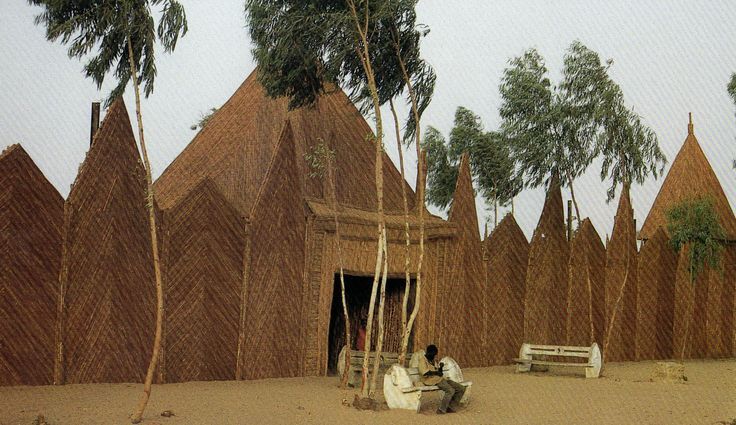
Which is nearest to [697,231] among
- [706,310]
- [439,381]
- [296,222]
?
[706,310]

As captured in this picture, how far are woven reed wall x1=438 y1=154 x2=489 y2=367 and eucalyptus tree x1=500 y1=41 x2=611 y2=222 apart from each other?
2.57 metres

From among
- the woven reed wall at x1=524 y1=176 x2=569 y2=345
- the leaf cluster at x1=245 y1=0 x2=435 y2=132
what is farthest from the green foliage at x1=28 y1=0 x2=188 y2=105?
the woven reed wall at x1=524 y1=176 x2=569 y2=345

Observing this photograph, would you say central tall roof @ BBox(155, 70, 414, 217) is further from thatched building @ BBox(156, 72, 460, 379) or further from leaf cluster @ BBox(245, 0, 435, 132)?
leaf cluster @ BBox(245, 0, 435, 132)

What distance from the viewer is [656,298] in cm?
1734

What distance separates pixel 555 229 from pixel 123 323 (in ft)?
28.8

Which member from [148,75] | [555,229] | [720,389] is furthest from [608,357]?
[148,75]

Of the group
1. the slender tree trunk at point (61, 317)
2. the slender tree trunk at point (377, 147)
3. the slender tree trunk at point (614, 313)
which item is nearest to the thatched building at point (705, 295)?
the slender tree trunk at point (614, 313)

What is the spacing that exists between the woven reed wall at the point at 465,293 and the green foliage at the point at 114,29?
6.78 meters

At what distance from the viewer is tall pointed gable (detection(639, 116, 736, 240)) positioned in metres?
19.9

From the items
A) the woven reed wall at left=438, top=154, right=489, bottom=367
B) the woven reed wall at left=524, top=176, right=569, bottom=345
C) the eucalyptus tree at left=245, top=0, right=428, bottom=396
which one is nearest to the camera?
the eucalyptus tree at left=245, top=0, right=428, bottom=396

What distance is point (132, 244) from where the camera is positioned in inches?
413

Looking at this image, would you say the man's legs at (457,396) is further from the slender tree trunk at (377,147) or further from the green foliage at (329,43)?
the green foliage at (329,43)

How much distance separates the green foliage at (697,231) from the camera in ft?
54.6

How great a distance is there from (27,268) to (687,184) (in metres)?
15.5
